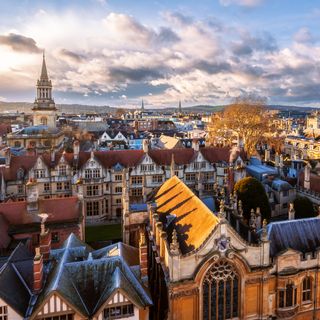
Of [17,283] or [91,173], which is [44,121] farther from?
[17,283]

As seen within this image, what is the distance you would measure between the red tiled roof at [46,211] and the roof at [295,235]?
1954cm

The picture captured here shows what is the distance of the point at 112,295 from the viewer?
20.3 meters

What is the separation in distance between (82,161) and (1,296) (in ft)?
107

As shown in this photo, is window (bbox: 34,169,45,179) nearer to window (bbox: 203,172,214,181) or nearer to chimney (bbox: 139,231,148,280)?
window (bbox: 203,172,214,181)

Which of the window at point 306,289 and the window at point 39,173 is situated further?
the window at point 39,173

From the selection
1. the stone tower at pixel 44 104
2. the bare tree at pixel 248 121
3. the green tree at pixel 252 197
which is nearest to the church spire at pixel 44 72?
the stone tower at pixel 44 104

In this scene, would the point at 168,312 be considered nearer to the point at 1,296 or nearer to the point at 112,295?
the point at 112,295

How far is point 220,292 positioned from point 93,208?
3018 cm

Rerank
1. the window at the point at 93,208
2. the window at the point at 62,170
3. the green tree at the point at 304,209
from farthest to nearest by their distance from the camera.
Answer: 1. the window at the point at 62,170
2. the window at the point at 93,208
3. the green tree at the point at 304,209

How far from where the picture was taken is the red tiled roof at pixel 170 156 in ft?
176

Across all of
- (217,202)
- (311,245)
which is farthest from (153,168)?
(311,245)

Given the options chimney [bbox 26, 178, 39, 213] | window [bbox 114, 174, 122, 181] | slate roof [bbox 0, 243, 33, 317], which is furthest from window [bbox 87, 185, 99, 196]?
slate roof [bbox 0, 243, 33, 317]

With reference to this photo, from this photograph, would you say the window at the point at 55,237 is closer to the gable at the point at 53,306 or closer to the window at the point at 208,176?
the gable at the point at 53,306

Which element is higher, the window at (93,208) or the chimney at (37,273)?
the chimney at (37,273)
